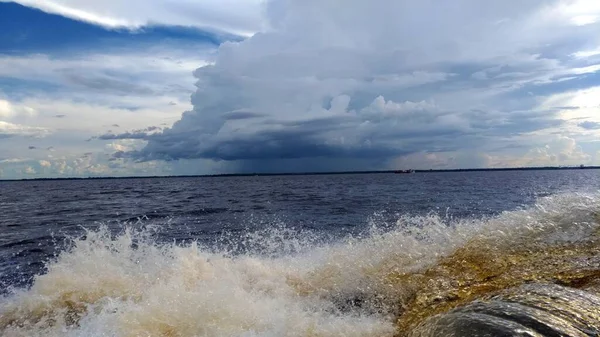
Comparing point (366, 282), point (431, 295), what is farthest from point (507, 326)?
point (366, 282)

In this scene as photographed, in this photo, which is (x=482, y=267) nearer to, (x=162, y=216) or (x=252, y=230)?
(x=252, y=230)

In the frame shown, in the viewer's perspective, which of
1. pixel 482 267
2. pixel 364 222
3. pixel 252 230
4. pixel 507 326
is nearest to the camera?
pixel 507 326

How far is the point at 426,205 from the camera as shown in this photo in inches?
1449

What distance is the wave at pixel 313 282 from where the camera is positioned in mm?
7371

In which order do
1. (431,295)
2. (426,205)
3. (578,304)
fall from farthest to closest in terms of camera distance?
(426,205)
(431,295)
(578,304)

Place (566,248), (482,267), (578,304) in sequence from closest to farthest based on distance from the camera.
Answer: (578,304), (482,267), (566,248)

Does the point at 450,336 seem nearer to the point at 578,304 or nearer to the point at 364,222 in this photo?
the point at 578,304

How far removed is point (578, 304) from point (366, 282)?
488cm

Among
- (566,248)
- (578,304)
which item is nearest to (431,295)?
(578,304)

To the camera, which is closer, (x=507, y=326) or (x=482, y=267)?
(x=507, y=326)

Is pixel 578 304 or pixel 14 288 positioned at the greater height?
pixel 578 304

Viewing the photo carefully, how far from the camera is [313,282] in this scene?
10422mm

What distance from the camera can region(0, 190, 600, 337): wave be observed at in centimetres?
737

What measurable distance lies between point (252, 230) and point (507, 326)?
19777 mm
